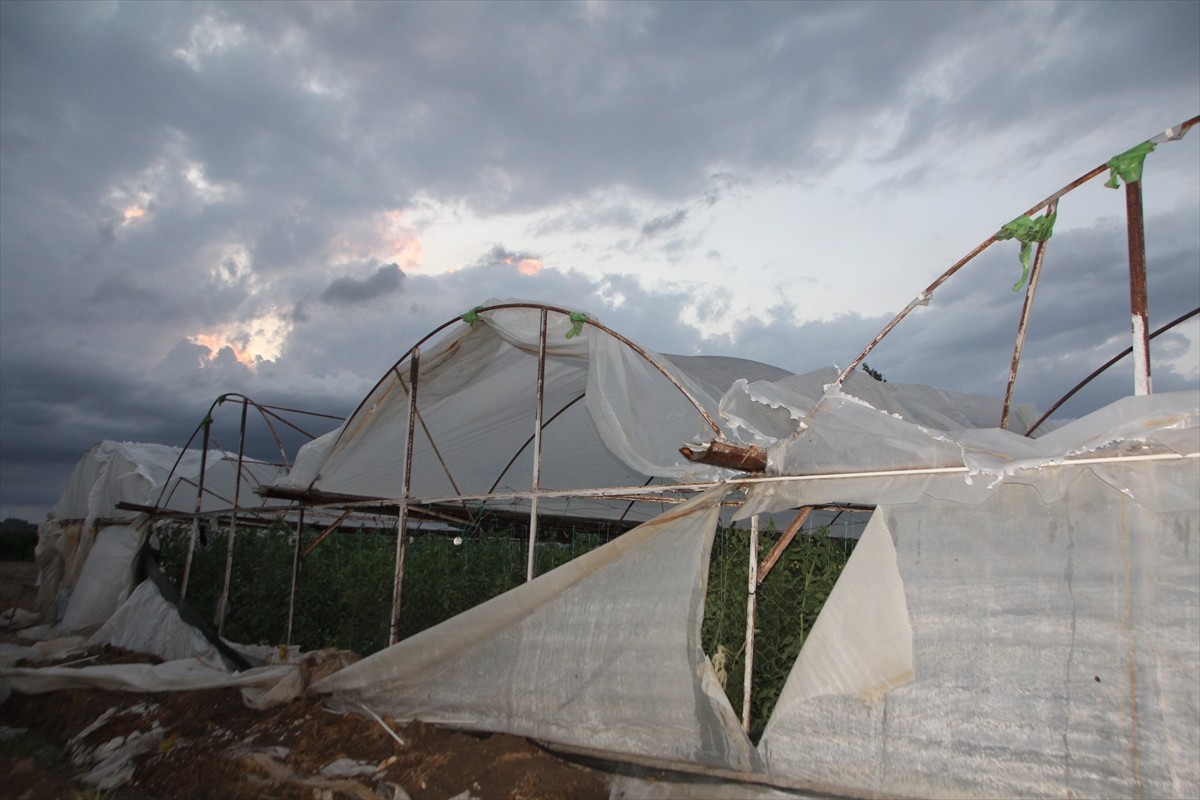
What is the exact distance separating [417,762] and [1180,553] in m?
4.36

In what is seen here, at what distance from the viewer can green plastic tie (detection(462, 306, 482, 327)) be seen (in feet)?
21.5

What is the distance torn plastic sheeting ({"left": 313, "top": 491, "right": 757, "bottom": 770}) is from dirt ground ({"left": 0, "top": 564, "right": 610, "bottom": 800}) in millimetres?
204

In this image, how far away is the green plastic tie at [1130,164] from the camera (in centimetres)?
355

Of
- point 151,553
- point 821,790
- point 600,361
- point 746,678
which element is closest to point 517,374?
point 600,361

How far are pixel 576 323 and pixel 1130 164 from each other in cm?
334

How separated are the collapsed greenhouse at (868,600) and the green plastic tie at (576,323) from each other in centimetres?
1

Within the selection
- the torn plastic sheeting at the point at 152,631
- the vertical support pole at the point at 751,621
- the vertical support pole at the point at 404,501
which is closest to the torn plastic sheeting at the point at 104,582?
the torn plastic sheeting at the point at 152,631

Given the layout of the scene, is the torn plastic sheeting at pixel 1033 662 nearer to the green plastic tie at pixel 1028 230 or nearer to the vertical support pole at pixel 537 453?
the green plastic tie at pixel 1028 230

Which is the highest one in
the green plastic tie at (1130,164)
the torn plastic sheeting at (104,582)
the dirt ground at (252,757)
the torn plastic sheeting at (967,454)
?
the green plastic tie at (1130,164)

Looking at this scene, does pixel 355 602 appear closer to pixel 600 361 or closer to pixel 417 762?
pixel 417 762

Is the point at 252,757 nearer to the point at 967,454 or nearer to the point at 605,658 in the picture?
the point at 605,658

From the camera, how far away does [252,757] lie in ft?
18.2

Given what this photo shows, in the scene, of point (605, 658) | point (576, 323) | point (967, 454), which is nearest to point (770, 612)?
point (605, 658)

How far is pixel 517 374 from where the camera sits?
7.25m
